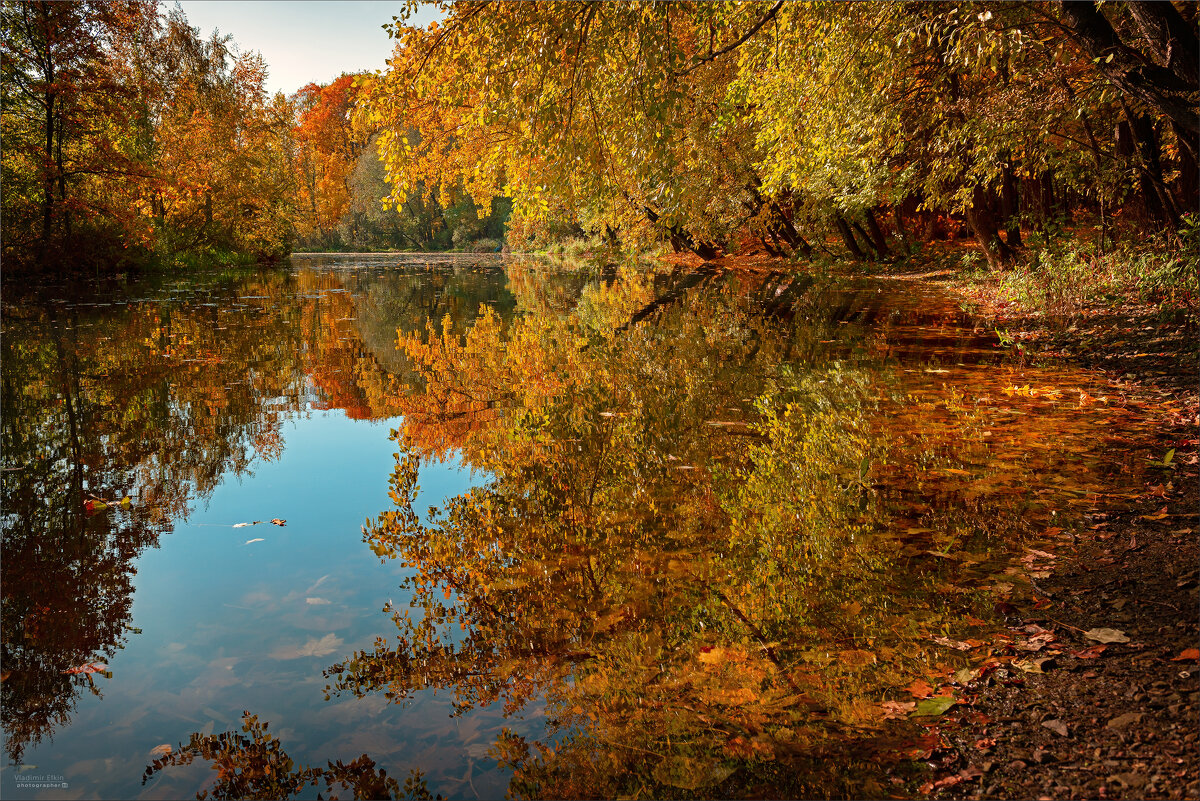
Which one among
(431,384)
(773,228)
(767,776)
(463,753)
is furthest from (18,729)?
(773,228)

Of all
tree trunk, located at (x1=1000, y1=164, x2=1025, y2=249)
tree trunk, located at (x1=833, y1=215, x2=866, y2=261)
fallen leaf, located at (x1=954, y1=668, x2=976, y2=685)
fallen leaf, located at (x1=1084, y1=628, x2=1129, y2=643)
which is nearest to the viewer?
fallen leaf, located at (x1=954, y1=668, x2=976, y2=685)

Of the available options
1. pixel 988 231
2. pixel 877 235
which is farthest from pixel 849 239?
pixel 988 231

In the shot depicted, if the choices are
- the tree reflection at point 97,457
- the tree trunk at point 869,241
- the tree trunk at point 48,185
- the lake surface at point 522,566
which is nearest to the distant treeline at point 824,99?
the lake surface at point 522,566

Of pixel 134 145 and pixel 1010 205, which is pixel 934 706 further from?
pixel 134 145

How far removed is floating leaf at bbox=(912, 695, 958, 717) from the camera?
2.66 metres

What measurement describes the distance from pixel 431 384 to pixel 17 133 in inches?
727

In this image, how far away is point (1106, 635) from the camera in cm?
299

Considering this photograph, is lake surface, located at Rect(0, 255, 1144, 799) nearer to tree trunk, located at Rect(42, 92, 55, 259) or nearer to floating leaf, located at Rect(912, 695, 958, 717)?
floating leaf, located at Rect(912, 695, 958, 717)

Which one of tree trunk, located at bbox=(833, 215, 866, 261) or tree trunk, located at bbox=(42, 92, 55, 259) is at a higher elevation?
tree trunk, located at bbox=(42, 92, 55, 259)

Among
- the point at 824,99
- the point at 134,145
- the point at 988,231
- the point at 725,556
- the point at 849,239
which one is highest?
the point at 134,145

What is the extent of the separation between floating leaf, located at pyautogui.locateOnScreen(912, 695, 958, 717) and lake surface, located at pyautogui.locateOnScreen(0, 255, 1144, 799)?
2.4 inches

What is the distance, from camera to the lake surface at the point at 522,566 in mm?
2617

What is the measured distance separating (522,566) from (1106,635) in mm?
2708

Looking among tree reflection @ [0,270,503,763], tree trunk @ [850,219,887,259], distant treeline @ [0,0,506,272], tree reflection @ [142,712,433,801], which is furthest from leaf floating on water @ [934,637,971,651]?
tree trunk @ [850,219,887,259]
